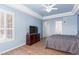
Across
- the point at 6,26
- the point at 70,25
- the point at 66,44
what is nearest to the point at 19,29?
the point at 6,26

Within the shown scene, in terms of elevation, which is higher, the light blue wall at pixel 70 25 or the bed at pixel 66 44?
the light blue wall at pixel 70 25

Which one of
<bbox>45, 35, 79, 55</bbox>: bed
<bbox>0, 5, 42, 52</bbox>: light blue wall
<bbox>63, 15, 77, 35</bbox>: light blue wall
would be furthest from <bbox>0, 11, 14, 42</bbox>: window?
<bbox>63, 15, 77, 35</bbox>: light blue wall

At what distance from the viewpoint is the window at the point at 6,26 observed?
4123 millimetres

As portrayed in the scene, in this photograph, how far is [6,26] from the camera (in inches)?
171

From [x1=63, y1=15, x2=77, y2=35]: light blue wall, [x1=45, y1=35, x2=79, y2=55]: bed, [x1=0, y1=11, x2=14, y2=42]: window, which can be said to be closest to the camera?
[x1=45, y1=35, x2=79, y2=55]: bed

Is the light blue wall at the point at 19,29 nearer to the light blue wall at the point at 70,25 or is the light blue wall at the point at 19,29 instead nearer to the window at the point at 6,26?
the window at the point at 6,26

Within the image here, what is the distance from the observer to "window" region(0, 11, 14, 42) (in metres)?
4.12

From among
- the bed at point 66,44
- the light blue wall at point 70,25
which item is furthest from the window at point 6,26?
the light blue wall at point 70,25

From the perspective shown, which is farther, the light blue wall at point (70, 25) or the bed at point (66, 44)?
the light blue wall at point (70, 25)

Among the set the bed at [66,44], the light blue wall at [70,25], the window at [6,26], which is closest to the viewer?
the bed at [66,44]

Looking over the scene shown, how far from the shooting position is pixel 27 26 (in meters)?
6.24

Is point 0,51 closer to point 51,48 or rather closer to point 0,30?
point 0,30

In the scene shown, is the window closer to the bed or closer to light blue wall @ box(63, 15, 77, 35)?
the bed
